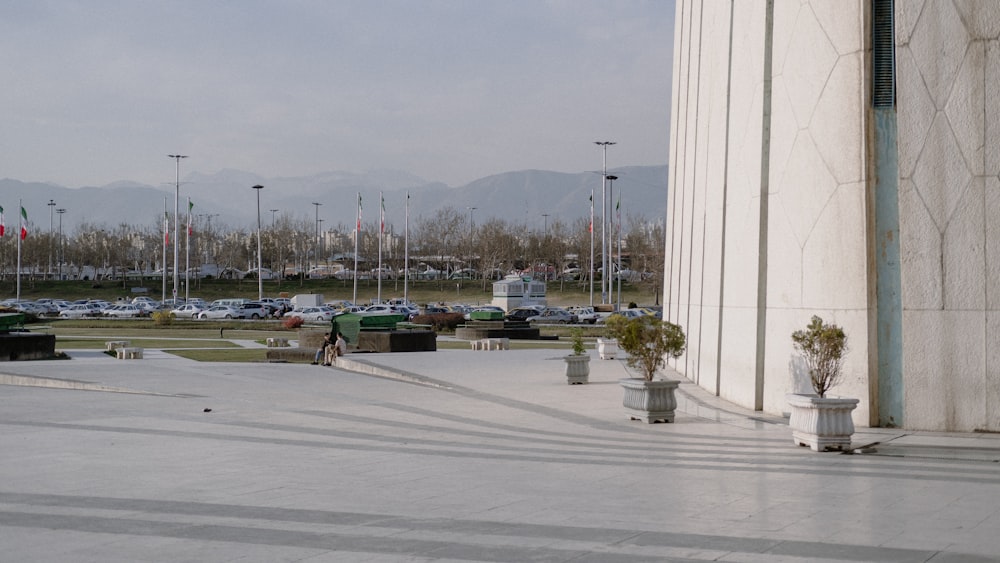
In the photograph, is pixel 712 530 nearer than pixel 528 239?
Yes

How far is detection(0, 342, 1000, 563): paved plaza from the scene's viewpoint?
7.48 m

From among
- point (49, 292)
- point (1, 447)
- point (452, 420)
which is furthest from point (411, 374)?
point (49, 292)

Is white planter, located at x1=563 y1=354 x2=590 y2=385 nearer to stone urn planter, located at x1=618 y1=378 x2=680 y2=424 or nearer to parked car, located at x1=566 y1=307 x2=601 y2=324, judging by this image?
stone urn planter, located at x1=618 y1=378 x2=680 y2=424

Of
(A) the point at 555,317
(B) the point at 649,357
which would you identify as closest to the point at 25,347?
(B) the point at 649,357

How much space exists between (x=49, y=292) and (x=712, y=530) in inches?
4353

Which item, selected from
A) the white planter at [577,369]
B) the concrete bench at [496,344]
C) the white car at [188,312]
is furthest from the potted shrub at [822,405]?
the white car at [188,312]

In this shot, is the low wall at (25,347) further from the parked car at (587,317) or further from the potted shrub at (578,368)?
the parked car at (587,317)

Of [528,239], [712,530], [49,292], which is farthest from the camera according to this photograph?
[528,239]

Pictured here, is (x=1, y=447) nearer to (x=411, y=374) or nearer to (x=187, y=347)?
(x=411, y=374)

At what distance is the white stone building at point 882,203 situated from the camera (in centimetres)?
1366

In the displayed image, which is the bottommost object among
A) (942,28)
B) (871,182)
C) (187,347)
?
(187,347)

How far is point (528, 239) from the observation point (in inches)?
5305

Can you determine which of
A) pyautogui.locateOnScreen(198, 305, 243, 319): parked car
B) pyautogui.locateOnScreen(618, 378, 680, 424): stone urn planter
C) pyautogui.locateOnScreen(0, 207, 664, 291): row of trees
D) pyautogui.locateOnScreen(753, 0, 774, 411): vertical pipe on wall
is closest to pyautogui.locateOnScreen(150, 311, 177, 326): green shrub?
pyautogui.locateOnScreen(198, 305, 243, 319): parked car

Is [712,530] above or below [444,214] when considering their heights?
below
